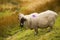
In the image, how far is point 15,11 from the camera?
789 inches

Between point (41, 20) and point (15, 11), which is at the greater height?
point (15, 11)

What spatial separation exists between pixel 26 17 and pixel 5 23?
17.7 feet

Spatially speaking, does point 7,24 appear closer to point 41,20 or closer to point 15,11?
point 15,11

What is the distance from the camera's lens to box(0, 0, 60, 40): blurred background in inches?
634

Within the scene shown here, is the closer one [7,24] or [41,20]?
[41,20]

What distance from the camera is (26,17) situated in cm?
1259

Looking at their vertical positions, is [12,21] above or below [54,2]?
below

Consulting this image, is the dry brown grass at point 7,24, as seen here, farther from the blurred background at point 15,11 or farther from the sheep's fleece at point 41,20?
the sheep's fleece at point 41,20

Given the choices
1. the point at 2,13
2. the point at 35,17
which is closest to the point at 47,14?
the point at 35,17

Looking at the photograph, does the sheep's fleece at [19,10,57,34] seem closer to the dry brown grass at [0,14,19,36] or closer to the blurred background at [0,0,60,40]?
the blurred background at [0,0,60,40]

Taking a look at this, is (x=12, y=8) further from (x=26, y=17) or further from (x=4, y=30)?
(x=26, y=17)

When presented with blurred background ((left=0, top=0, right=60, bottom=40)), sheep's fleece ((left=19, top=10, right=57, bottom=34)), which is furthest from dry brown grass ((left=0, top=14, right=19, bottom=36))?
sheep's fleece ((left=19, top=10, right=57, bottom=34))

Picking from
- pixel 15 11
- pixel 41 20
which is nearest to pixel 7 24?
pixel 15 11

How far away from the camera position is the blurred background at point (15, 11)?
16.1m
